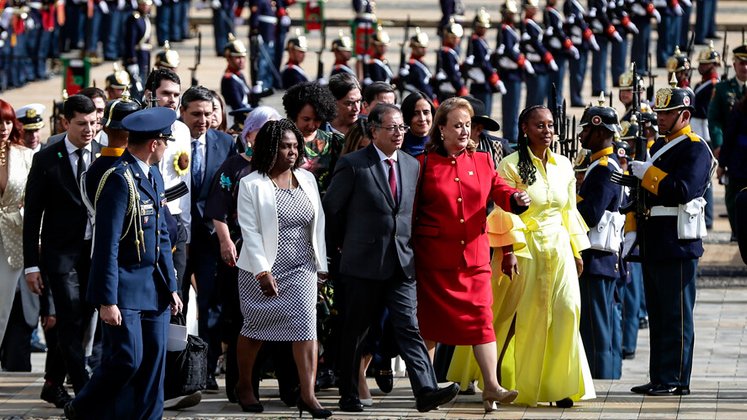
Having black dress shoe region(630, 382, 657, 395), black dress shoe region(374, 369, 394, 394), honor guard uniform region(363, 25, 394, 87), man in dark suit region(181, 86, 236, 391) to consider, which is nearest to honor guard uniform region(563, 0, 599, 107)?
honor guard uniform region(363, 25, 394, 87)

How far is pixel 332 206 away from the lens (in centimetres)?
974

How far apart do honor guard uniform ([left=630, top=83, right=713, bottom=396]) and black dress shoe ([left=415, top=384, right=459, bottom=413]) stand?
56.5 inches

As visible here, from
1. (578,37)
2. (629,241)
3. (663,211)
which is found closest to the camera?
(663,211)

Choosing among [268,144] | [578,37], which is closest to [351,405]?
[268,144]

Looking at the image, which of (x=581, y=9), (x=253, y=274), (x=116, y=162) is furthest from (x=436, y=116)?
(x=581, y=9)

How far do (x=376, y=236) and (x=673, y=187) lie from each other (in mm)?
1696

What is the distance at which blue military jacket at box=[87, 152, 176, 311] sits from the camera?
28.0 feet

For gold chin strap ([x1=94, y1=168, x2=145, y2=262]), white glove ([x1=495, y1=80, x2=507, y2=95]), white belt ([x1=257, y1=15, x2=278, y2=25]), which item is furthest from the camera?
white belt ([x1=257, y1=15, x2=278, y2=25])

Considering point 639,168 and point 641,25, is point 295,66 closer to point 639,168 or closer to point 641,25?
point 641,25

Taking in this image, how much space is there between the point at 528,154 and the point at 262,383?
2.12 m

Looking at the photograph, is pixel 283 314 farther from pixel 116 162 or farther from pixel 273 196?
pixel 116 162

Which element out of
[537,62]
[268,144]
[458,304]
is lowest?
[458,304]

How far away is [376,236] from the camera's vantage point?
31.7 feet

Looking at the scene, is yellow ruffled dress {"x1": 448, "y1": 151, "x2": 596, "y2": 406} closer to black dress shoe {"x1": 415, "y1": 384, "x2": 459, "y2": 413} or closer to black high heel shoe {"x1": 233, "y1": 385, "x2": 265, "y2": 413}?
black dress shoe {"x1": 415, "y1": 384, "x2": 459, "y2": 413}
